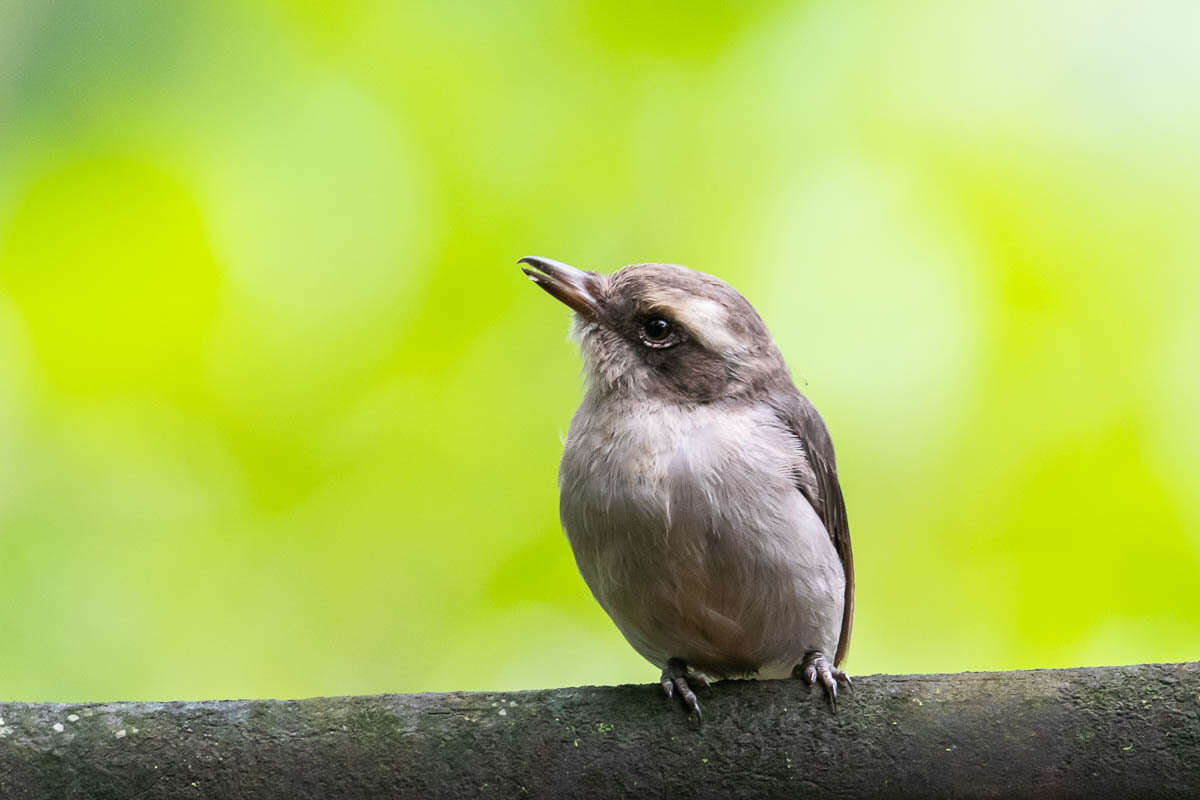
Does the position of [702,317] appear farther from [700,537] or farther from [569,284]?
[700,537]

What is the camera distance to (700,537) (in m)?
4.47

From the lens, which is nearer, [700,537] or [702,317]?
[700,537]

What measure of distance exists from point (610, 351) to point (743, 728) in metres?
1.47

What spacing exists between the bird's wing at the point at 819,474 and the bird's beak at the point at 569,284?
2.57 feet

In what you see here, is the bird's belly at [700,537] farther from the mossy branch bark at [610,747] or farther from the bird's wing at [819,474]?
the mossy branch bark at [610,747]

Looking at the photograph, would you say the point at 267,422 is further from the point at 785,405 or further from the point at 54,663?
the point at 785,405

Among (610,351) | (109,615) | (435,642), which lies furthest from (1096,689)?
(109,615)

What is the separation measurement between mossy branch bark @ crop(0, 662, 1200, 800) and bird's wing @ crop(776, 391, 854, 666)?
107cm

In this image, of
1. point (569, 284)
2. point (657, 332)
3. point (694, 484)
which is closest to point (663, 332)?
point (657, 332)

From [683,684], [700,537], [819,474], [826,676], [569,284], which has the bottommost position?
[683,684]

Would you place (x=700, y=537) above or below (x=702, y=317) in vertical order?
below

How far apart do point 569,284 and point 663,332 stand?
1.28 feet

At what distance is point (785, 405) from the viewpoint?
4.95 metres

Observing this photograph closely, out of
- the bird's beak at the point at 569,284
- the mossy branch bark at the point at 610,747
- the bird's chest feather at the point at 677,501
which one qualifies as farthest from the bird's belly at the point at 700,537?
the mossy branch bark at the point at 610,747
